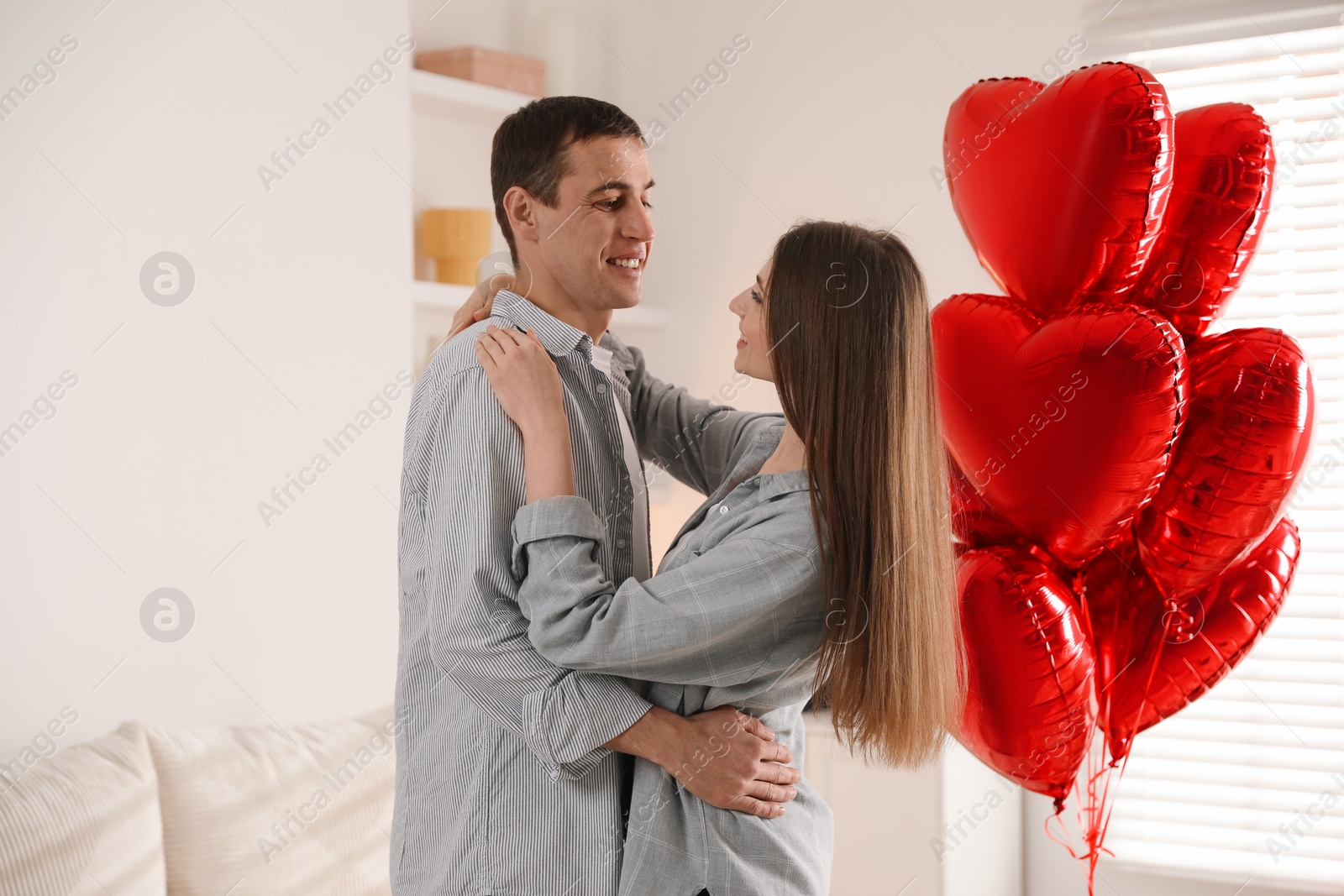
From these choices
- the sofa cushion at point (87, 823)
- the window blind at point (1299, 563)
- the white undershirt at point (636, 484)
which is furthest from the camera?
the window blind at point (1299, 563)

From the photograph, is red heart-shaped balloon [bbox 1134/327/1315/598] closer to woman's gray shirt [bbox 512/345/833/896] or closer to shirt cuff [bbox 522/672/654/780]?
woman's gray shirt [bbox 512/345/833/896]

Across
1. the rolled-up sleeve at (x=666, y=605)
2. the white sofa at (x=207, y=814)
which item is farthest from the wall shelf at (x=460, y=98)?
the rolled-up sleeve at (x=666, y=605)

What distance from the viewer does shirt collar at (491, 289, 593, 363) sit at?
4.38 ft

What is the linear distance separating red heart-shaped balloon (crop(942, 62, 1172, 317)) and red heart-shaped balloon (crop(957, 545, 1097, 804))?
391 mm

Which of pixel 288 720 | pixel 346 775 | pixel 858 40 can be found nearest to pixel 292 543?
pixel 288 720

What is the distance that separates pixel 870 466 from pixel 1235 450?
0.61 m

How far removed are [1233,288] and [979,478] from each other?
0.45m

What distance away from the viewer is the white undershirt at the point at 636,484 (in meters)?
1.36

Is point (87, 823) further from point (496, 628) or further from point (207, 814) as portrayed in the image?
point (496, 628)

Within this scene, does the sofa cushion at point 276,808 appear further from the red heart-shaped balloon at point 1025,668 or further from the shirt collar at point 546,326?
the red heart-shaped balloon at point 1025,668

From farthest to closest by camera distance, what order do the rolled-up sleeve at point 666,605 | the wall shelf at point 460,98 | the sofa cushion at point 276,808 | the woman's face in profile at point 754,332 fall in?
the wall shelf at point 460,98, the sofa cushion at point 276,808, the woman's face in profile at point 754,332, the rolled-up sleeve at point 666,605

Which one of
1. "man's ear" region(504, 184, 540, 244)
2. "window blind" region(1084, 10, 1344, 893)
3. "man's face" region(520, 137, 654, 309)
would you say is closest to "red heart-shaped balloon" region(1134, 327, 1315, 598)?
"man's face" region(520, 137, 654, 309)

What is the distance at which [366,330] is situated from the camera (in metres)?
2.51

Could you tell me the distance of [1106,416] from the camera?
Result: 1446mm
